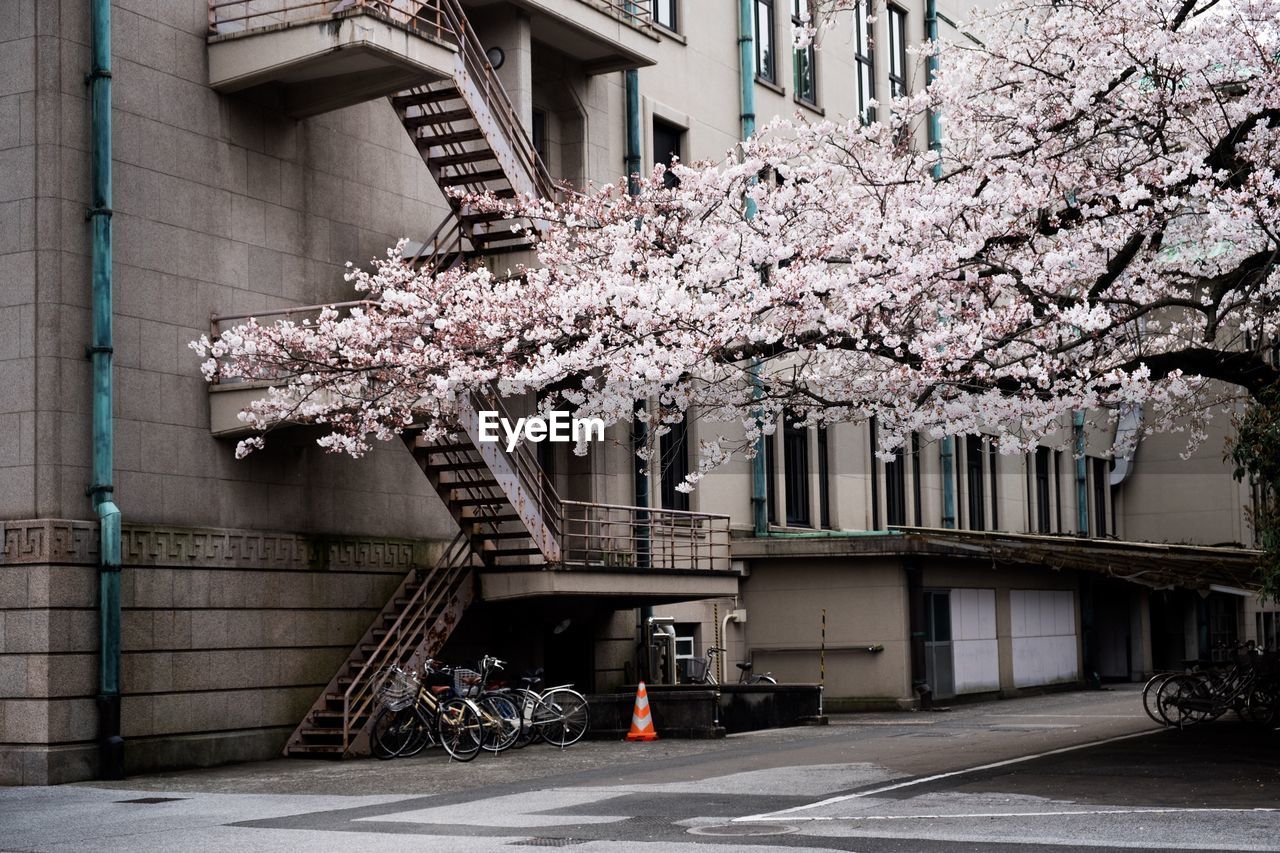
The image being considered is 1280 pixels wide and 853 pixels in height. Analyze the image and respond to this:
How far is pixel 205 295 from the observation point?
72.3 feet

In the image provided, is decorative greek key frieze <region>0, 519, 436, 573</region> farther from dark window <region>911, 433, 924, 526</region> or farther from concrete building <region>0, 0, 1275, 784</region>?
dark window <region>911, 433, 924, 526</region>

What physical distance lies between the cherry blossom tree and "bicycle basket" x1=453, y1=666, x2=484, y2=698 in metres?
3.59

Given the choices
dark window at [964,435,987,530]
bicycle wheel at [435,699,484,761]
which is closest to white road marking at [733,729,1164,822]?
bicycle wheel at [435,699,484,761]

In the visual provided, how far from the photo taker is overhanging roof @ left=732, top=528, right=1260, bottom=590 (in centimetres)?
2330

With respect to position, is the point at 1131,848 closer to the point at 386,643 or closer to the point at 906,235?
the point at 906,235

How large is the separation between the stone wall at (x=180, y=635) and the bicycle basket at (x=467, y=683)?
6.37 feet

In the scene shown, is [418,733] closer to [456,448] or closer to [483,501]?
[483,501]

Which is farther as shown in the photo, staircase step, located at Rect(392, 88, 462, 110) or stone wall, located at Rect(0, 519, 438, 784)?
staircase step, located at Rect(392, 88, 462, 110)

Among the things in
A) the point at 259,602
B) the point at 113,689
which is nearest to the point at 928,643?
the point at 259,602

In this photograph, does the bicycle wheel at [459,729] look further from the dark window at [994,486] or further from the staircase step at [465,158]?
the dark window at [994,486]

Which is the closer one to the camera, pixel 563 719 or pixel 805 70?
pixel 563 719

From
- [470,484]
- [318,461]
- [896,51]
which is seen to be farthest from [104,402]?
[896,51]

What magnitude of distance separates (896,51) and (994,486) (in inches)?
467

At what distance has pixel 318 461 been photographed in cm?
2369
